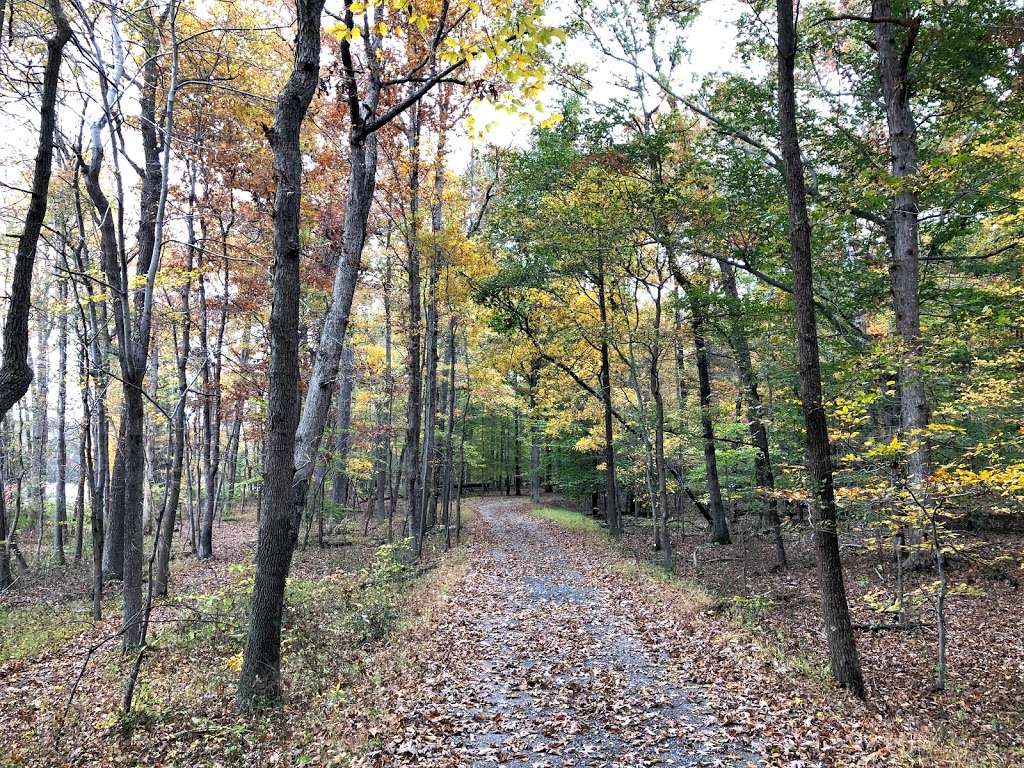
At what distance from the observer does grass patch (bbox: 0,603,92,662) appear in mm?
9086

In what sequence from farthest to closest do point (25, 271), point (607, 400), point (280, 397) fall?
point (607, 400) < point (280, 397) < point (25, 271)

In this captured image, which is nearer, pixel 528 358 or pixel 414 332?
pixel 414 332

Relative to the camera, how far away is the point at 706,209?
478 inches

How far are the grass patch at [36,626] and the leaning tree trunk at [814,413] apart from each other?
12.0 meters

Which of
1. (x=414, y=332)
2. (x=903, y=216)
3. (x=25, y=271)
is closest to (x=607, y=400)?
(x=414, y=332)

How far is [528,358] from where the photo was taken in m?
21.0

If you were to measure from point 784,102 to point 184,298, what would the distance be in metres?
13.5

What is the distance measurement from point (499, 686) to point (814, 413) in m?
4.83

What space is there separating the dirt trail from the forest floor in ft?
0.09

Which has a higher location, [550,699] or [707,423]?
[707,423]

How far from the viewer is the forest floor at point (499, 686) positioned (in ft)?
16.2

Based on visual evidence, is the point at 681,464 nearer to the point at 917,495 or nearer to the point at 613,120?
the point at 613,120

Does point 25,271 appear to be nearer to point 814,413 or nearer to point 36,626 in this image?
point 814,413

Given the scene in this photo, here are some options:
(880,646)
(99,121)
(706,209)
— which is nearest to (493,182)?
(706,209)
